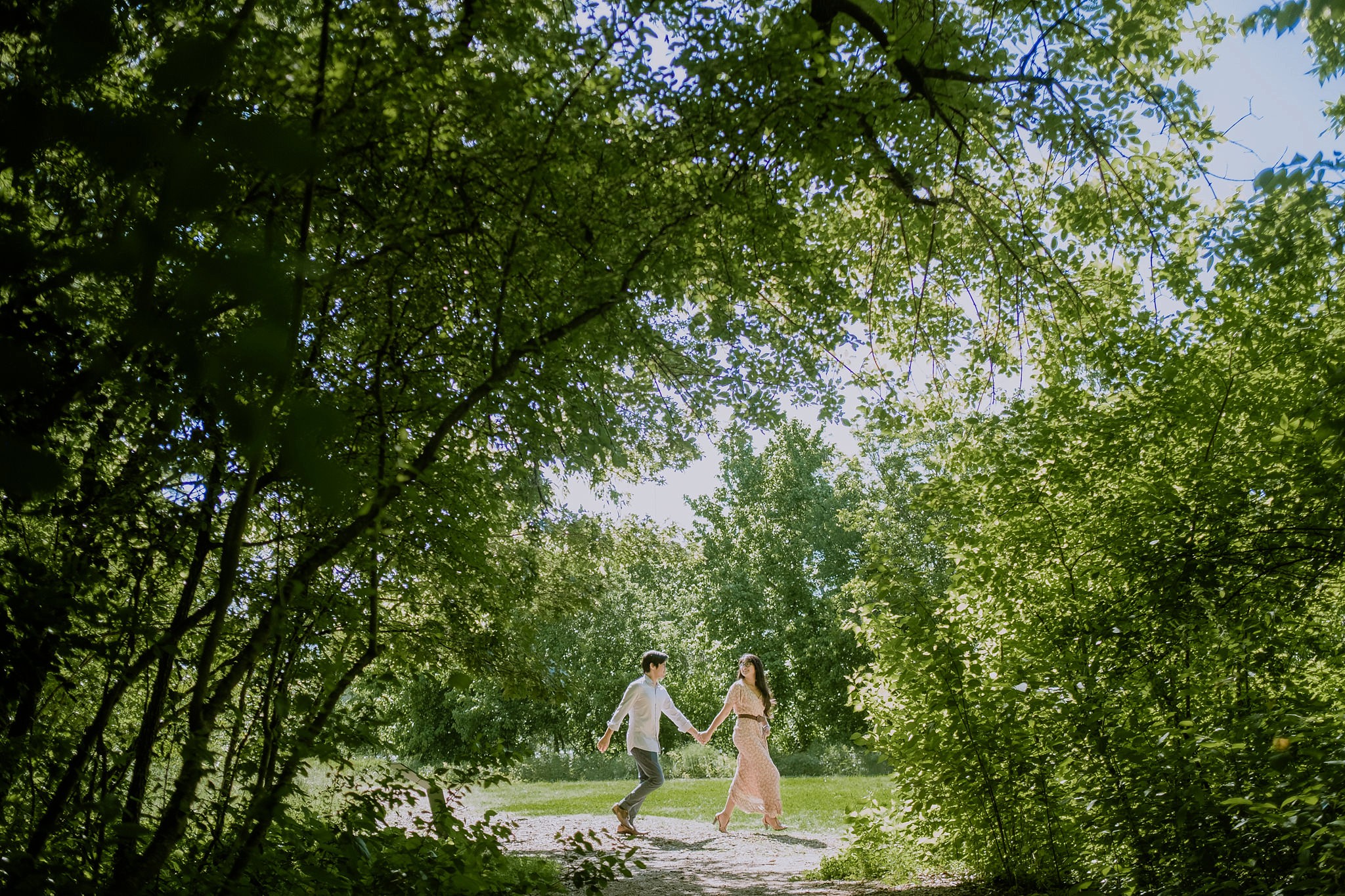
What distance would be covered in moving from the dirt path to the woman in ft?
0.81

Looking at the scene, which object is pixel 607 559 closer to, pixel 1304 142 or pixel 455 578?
pixel 455 578

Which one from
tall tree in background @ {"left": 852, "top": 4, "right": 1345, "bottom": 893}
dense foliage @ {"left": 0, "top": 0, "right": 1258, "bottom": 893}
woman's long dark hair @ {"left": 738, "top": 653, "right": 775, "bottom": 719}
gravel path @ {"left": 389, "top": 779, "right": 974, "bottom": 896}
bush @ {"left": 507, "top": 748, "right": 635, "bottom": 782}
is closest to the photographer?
dense foliage @ {"left": 0, "top": 0, "right": 1258, "bottom": 893}

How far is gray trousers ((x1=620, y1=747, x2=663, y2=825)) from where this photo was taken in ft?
29.9

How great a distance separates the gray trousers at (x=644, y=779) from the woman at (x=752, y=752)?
2.15 ft

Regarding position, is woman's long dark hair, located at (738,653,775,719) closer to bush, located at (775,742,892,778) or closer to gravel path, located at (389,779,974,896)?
gravel path, located at (389,779,974,896)

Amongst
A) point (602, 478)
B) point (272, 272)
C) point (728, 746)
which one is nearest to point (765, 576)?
point (728, 746)

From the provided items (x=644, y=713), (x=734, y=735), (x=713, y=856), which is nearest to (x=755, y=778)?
(x=734, y=735)

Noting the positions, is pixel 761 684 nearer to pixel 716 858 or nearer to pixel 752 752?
pixel 752 752

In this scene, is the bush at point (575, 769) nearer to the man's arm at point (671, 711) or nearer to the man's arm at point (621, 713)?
the man's arm at point (671, 711)

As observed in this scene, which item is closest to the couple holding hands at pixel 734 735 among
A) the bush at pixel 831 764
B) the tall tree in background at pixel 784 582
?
the bush at pixel 831 764

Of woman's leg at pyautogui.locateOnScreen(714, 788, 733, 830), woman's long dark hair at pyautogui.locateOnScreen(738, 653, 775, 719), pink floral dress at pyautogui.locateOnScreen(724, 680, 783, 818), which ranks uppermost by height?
woman's long dark hair at pyautogui.locateOnScreen(738, 653, 775, 719)

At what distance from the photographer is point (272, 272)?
85cm

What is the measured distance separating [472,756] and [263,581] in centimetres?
122

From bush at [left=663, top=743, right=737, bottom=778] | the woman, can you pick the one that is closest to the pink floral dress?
the woman
